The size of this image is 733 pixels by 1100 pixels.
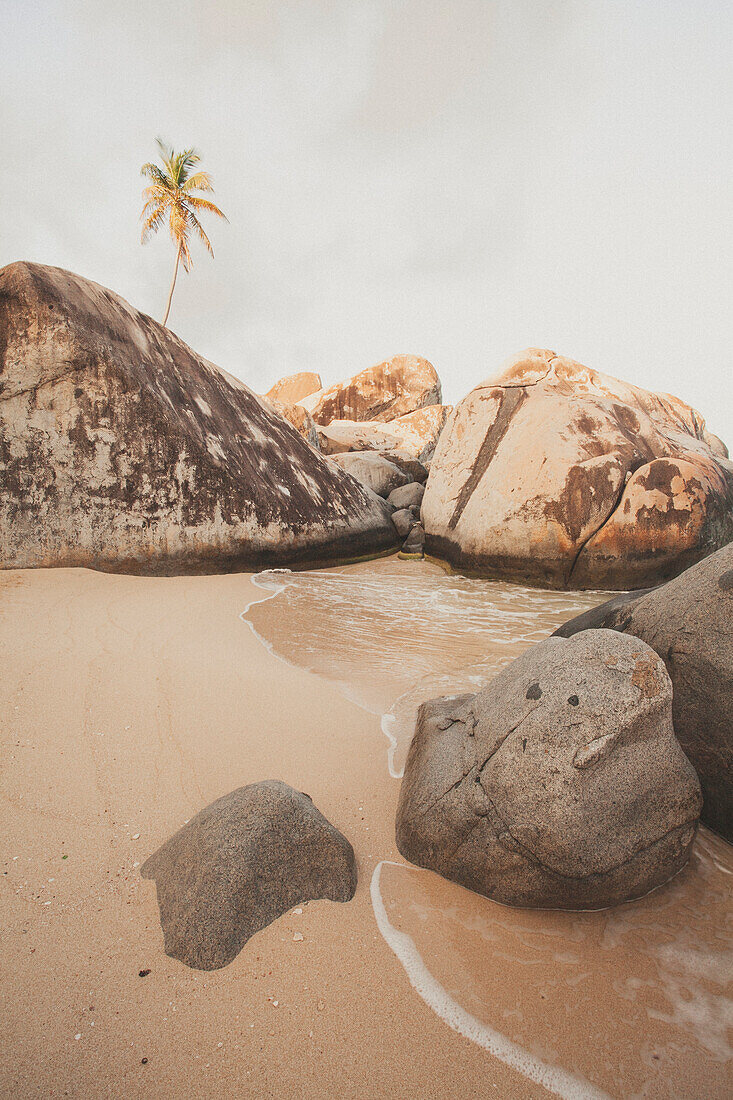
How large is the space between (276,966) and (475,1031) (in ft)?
1.67

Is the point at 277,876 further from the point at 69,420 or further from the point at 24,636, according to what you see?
the point at 69,420

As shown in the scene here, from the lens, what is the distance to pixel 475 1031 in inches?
46.6

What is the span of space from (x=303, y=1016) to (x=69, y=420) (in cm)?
536

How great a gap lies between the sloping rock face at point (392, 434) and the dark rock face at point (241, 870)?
16.0m

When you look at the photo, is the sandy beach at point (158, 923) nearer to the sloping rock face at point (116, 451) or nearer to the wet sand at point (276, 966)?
the wet sand at point (276, 966)

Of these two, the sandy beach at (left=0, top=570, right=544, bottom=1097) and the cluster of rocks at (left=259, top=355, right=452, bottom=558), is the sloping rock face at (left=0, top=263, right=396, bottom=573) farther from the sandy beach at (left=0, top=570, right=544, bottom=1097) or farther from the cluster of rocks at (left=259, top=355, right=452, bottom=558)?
the cluster of rocks at (left=259, top=355, right=452, bottom=558)

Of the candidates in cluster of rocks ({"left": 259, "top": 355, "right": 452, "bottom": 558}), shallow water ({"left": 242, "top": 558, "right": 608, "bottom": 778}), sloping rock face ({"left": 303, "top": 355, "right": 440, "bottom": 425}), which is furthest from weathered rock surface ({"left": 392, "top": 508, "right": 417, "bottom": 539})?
sloping rock face ({"left": 303, "top": 355, "right": 440, "bottom": 425})

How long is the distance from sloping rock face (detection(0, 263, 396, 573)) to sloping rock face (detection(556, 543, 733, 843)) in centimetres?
472

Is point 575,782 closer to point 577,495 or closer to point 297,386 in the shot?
point 577,495

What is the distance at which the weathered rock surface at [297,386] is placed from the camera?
85.7 ft

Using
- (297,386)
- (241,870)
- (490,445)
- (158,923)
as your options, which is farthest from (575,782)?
(297,386)

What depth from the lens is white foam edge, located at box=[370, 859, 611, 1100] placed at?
1.08 m

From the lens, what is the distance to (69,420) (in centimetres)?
502

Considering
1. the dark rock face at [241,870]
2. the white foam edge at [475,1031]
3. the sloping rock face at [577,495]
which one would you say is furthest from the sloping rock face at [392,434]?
the white foam edge at [475,1031]
